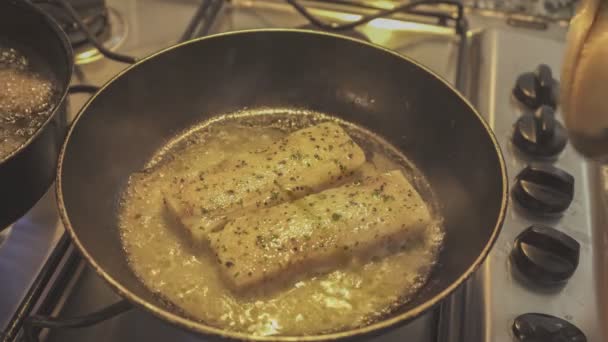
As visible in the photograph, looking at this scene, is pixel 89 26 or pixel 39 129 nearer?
pixel 39 129

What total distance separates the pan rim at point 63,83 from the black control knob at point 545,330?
2.78ft

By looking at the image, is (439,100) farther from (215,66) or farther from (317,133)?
(215,66)

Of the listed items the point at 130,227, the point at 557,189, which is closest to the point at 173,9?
the point at 130,227

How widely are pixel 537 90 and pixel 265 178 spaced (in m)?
0.67

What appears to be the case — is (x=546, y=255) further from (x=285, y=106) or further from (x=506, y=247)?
(x=285, y=106)

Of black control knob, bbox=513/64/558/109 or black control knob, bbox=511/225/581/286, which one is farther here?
black control knob, bbox=513/64/558/109

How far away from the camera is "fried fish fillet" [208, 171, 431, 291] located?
3.35ft

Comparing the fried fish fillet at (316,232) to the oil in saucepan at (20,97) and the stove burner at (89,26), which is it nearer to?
the oil in saucepan at (20,97)

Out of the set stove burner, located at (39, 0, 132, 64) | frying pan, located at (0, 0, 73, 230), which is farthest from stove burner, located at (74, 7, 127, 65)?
frying pan, located at (0, 0, 73, 230)

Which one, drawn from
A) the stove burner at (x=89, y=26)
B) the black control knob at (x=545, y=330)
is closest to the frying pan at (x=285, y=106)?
the black control knob at (x=545, y=330)

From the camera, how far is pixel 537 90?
1.31 metres

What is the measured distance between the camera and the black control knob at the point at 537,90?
4.26ft

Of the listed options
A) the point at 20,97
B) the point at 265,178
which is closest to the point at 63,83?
the point at 20,97

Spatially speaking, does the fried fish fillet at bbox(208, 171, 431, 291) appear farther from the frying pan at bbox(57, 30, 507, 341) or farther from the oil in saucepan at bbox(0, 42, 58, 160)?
the oil in saucepan at bbox(0, 42, 58, 160)
